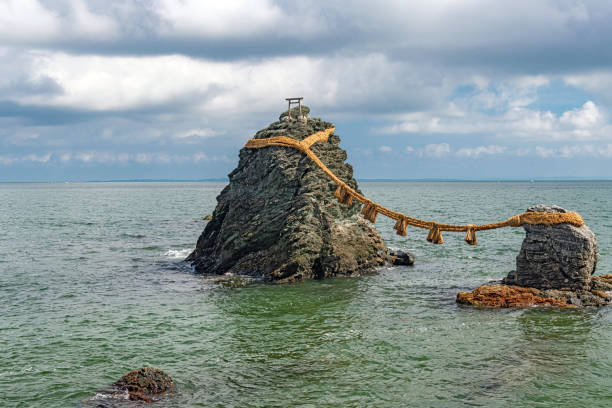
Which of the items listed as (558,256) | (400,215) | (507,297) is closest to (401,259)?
(400,215)

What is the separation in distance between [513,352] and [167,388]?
8913 millimetres

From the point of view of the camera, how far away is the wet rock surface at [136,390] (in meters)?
11.2

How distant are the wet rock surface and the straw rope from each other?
10.7 meters

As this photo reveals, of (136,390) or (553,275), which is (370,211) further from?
(136,390)

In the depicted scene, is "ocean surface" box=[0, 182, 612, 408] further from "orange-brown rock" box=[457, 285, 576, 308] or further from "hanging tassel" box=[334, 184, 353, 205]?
"hanging tassel" box=[334, 184, 353, 205]

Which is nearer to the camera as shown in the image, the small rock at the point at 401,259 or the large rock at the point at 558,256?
the large rock at the point at 558,256

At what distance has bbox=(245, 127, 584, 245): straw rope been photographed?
18.6 meters

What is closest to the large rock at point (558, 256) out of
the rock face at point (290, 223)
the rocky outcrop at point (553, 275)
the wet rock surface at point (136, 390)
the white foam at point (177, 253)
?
the rocky outcrop at point (553, 275)

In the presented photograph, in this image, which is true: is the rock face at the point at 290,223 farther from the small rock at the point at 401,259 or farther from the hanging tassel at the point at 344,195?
the hanging tassel at the point at 344,195

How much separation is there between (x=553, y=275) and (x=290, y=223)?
36.6ft

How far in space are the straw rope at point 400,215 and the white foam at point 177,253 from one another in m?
8.75

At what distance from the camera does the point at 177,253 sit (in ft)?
112

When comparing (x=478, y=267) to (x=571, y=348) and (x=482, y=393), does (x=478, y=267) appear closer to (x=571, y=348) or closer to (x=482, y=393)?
(x=571, y=348)

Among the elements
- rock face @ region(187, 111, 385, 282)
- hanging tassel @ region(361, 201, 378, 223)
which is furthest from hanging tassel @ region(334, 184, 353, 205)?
rock face @ region(187, 111, 385, 282)
